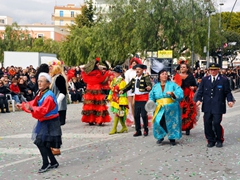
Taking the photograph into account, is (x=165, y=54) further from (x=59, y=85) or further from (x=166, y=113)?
(x=59, y=85)

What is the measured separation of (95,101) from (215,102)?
482 centimetres

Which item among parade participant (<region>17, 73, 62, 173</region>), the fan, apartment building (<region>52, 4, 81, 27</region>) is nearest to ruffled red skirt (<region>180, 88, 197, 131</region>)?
the fan

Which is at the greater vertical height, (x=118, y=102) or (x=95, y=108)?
(x=118, y=102)

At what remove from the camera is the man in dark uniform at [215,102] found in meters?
9.18

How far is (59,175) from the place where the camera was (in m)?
6.98

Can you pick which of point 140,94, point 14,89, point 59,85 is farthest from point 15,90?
point 59,85

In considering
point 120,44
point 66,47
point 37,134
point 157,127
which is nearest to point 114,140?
point 157,127

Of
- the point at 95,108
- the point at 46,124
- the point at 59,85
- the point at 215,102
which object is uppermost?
the point at 59,85

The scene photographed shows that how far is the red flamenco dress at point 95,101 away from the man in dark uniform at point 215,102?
4.35 m

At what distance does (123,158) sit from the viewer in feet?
26.9

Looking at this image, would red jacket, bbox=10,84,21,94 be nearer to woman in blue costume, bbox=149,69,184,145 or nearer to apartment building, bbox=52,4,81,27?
woman in blue costume, bbox=149,69,184,145

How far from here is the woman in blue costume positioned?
31.1 ft

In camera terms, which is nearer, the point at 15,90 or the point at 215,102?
the point at 215,102

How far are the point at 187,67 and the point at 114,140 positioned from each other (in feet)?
8.47
